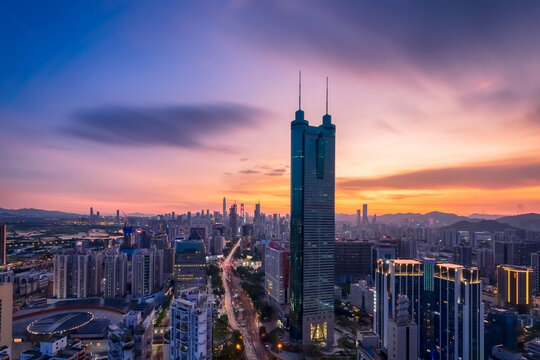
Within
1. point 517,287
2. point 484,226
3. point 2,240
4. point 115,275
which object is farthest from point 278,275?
point 484,226

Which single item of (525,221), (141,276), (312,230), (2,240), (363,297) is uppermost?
(312,230)

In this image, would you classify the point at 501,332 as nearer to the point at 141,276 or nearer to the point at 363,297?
the point at 363,297

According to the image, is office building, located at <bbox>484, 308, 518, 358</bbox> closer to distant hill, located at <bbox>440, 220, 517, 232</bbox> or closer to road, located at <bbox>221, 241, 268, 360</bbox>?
road, located at <bbox>221, 241, 268, 360</bbox>

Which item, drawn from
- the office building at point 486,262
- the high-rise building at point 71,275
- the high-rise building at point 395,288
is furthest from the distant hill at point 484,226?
the high-rise building at point 71,275

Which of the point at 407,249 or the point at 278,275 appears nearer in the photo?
the point at 278,275

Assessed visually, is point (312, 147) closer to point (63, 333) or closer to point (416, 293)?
point (416, 293)

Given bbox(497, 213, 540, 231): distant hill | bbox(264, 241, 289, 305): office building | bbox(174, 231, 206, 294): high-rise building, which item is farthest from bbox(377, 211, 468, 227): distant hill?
bbox(174, 231, 206, 294): high-rise building

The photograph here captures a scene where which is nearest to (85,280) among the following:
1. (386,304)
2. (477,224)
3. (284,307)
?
(284,307)
